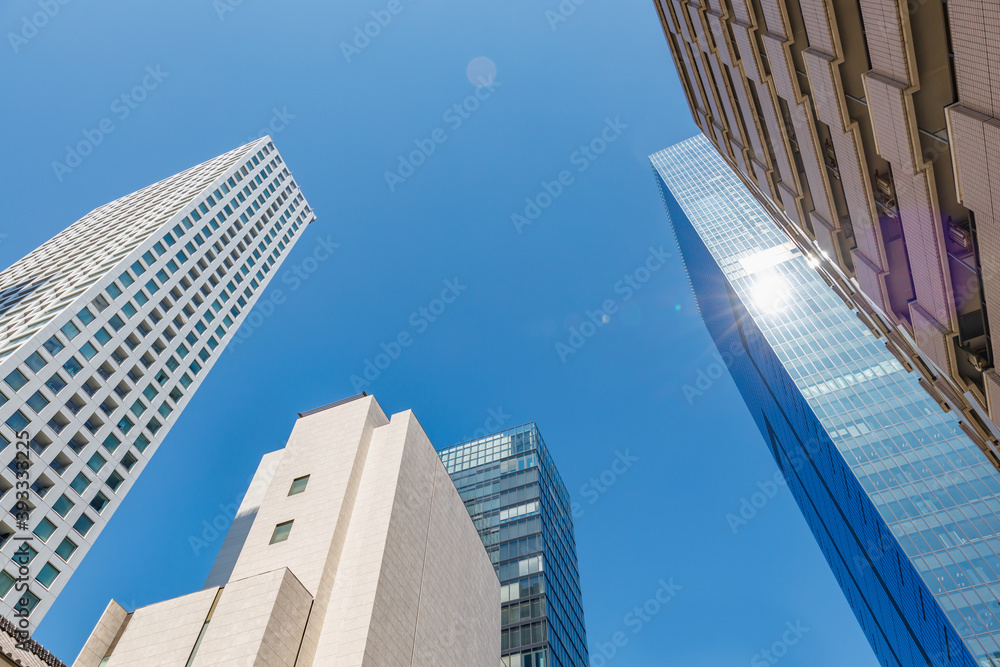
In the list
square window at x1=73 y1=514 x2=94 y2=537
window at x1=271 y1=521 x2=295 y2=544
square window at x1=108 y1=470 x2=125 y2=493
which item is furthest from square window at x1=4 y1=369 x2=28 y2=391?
window at x1=271 y1=521 x2=295 y2=544

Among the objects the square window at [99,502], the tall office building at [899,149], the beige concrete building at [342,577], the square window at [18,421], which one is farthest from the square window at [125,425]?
the tall office building at [899,149]

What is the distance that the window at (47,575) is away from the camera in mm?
34656

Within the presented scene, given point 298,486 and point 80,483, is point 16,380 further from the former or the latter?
point 298,486

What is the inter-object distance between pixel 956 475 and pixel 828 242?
56264 mm

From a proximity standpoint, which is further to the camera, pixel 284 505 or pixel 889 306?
pixel 284 505

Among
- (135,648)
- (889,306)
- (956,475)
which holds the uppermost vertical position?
(956,475)

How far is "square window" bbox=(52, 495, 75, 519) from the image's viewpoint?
1466 inches

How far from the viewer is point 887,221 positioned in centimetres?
1455

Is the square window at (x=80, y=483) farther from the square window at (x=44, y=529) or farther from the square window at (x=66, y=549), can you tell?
the square window at (x=66, y=549)

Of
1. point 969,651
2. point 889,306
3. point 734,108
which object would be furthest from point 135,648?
point 969,651

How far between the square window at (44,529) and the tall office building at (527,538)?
3671 cm

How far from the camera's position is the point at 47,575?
35.2 m

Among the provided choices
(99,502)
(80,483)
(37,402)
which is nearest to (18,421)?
(37,402)

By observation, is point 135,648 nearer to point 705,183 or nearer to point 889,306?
point 889,306
